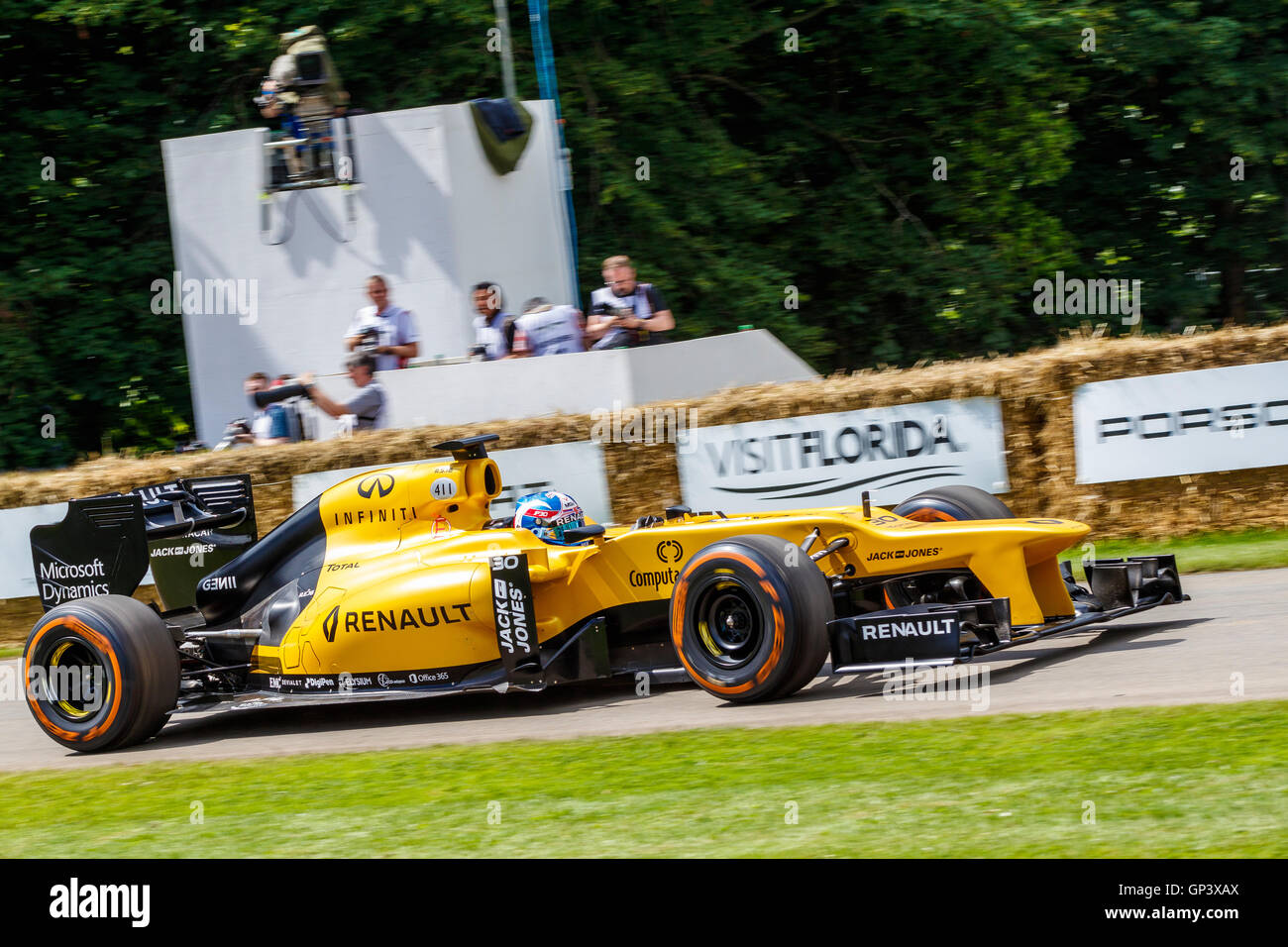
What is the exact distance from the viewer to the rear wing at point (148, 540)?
8617 millimetres

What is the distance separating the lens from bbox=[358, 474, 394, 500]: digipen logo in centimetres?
834

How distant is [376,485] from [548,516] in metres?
1.07

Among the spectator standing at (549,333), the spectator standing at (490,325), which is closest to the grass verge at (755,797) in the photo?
the spectator standing at (549,333)

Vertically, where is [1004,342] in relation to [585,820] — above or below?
above

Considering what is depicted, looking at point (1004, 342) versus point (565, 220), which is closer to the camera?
point (565, 220)

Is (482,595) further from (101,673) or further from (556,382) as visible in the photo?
(556,382)

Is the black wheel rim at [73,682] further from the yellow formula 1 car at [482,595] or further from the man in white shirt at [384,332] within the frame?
the man in white shirt at [384,332]

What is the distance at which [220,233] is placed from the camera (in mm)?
14961

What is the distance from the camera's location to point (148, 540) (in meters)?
8.96

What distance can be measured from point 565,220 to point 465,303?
2.10 m

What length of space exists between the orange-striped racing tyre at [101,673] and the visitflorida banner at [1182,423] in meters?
6.71
